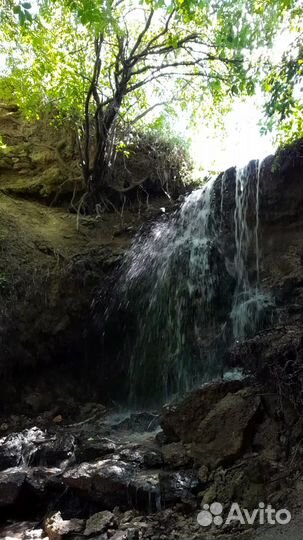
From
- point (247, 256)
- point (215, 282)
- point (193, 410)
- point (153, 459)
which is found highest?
point (247, 256)

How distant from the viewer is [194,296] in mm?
6871

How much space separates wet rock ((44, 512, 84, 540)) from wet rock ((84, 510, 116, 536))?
3.5 inches

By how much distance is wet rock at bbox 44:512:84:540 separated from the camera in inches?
139

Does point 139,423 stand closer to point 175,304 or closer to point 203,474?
point 175,304

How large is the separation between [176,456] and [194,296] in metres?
3.13

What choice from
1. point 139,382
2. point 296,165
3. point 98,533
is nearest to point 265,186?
point 296,165

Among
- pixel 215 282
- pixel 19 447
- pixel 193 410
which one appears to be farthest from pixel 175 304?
pixel 19 447

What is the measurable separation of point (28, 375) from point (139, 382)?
6.02 feet

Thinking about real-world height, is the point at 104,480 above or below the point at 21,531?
above

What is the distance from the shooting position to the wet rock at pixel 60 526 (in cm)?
354

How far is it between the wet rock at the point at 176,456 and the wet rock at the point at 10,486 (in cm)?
141

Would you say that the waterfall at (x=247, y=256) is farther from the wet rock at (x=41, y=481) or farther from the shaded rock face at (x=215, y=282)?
the wet rock at (x=41, y=481)

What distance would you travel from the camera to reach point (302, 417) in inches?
134

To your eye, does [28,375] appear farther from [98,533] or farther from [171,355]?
[98,533]
